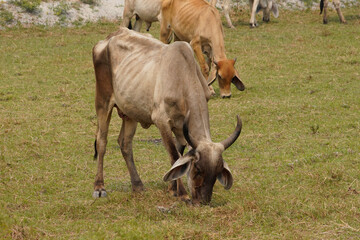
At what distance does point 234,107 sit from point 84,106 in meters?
2.29

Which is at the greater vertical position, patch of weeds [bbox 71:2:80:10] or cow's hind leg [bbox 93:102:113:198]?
cow's hind leg [bbox 93:102:113:198]

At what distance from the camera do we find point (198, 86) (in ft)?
18.9

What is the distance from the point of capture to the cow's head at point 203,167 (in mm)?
5312

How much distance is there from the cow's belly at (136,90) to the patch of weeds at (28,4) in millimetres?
11028

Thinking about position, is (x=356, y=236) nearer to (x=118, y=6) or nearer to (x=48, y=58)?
(x=48, y=58)

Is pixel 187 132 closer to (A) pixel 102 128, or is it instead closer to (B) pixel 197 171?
(B) pixel 197 171

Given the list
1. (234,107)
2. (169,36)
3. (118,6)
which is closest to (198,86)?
(234,107)

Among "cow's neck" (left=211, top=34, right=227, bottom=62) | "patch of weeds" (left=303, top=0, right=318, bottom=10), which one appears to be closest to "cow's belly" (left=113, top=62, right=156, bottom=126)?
"cow's neck" (left=211, top=34, right=227, bottom=62)

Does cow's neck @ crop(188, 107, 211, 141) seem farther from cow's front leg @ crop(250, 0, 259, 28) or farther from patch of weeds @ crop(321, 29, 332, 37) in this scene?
cow's front leg @ crop(250, 0, 259, 28)

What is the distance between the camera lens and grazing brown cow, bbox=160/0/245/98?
10391 millimetres

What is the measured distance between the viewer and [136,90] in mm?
6094

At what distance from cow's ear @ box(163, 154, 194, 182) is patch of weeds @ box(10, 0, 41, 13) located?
12.1 m

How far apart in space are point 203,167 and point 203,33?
601 cm

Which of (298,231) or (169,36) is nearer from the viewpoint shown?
(298,231)
